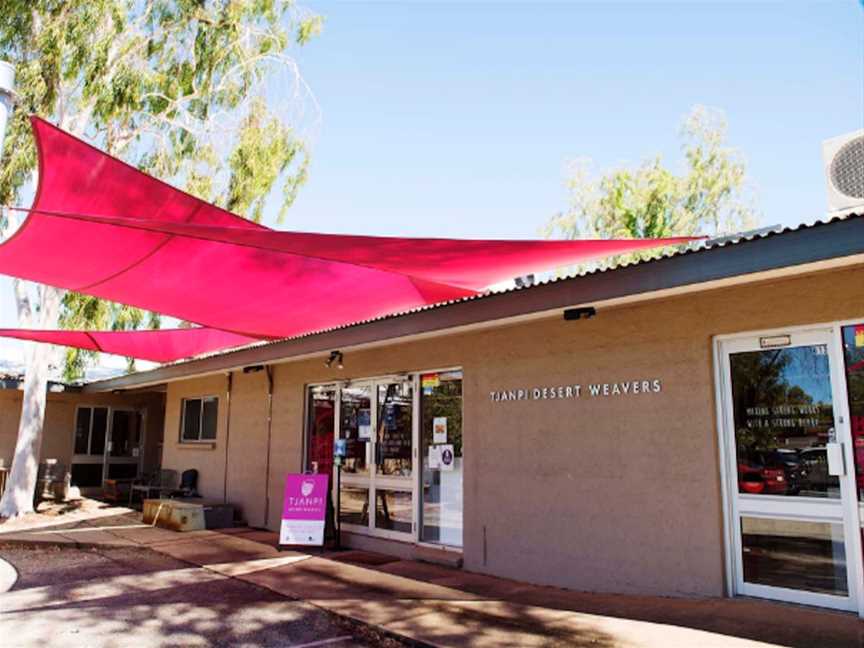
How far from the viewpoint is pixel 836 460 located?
14.8 ft

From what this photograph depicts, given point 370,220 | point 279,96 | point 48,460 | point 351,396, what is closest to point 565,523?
point 351,396

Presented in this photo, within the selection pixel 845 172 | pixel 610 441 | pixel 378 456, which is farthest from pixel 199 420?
pixel 845 172

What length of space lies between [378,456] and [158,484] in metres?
7.61

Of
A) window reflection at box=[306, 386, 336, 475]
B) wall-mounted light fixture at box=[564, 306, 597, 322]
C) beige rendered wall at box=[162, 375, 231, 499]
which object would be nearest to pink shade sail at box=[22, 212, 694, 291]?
wall-mounted light fixture at box=[564, 306, 597, 322]

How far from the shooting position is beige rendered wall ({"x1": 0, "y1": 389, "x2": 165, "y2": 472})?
14.8 metres

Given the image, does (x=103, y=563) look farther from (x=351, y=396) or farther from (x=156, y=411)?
(x=156, y=411)

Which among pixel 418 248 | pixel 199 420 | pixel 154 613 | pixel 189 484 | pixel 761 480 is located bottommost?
pixel 154 613

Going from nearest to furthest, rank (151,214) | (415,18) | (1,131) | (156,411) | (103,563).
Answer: (1,131)
(151,214)
(103,563)
(415,18)
(156,411)

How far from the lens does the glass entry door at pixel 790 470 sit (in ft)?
14.8

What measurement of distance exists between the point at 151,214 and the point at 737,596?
479 centimetres

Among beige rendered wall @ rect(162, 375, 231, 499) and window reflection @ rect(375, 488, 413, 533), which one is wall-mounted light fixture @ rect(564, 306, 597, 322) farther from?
beige rendered wall @ rect(162, 375, 231, 499)

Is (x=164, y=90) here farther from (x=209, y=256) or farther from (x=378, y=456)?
(x=209, y=256)

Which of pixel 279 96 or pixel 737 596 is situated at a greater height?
pixel 279 96

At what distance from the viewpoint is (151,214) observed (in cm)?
402
